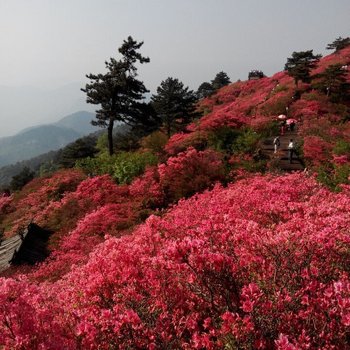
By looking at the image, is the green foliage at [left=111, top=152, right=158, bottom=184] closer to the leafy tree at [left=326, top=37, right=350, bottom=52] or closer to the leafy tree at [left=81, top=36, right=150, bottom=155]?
the leafy tree at [left=81, top=36, right=150, bottom=155]

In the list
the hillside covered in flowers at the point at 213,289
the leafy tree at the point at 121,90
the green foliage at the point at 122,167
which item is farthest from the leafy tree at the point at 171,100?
the hillside covered in flowers at the point at 213,289

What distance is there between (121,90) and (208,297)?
27239mm

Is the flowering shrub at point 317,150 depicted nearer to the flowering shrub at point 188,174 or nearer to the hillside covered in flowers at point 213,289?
the flowering shrub at point 188,174

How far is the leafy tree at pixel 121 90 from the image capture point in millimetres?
29828

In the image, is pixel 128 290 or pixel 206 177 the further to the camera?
pixel 206 177

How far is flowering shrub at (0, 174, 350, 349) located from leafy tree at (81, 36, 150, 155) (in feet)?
81.8

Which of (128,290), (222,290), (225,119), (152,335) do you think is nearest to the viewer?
(152,335)

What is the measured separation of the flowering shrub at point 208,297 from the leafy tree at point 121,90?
81.8 ft

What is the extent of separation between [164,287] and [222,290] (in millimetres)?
936

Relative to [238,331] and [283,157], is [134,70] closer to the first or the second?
[283,157]

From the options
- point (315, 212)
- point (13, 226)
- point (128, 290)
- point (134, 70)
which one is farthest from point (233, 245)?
point (134, 70)

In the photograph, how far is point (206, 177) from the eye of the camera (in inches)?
693

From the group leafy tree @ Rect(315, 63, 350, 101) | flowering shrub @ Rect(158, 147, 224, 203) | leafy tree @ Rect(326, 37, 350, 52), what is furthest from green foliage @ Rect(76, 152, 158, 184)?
leafy tree @ Rect(326, 37, 350, 52)

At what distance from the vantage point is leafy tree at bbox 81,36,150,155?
29.8 metres
